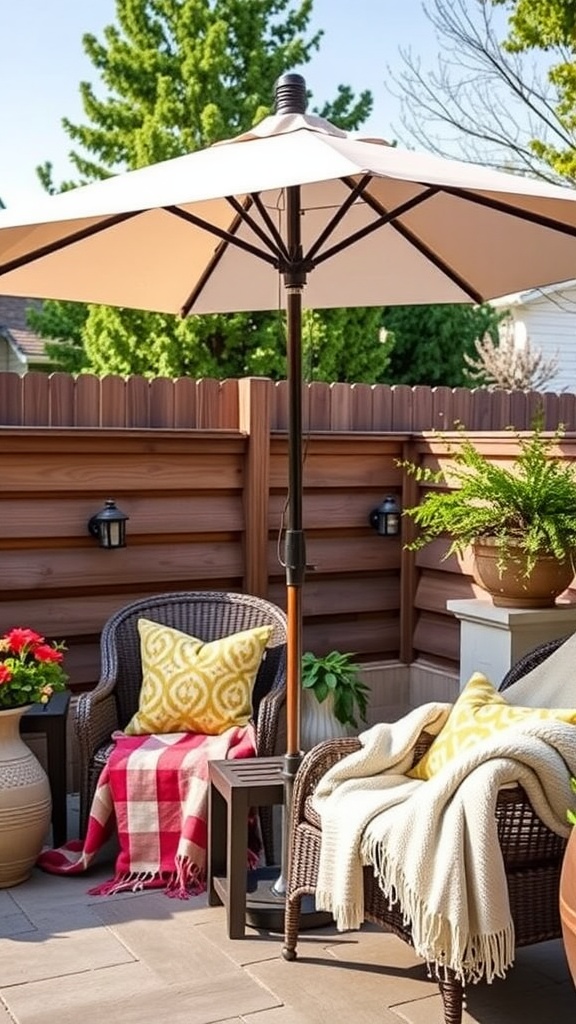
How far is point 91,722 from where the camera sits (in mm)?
3523

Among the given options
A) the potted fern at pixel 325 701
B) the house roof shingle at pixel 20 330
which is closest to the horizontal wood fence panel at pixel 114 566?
the potted fern at pixel 325 701

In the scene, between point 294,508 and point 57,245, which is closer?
point 57,245

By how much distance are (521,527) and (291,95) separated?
1.72 meters

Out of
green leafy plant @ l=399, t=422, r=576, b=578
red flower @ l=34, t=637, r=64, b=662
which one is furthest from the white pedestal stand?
red flower @ l=34, t=637, r=64, b=662

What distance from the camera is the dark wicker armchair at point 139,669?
3.48 metres

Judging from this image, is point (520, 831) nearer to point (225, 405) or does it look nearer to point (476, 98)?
point (225, 405)

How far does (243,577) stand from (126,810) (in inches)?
56.3

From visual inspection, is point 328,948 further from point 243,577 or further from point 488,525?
point 243,577

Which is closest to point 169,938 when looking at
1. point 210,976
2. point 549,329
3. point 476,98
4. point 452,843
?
point 210,976

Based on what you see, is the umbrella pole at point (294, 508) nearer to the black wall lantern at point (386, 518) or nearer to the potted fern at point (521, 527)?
the potted fern at point (521, 527)

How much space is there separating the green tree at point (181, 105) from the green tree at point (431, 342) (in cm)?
310

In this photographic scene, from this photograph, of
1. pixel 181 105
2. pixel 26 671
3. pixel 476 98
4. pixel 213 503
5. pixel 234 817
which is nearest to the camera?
Result: pixel 234 817

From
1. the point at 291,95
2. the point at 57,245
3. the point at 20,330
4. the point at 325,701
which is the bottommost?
the point at 325,701

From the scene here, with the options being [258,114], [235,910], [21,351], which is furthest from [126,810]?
[21,351]
